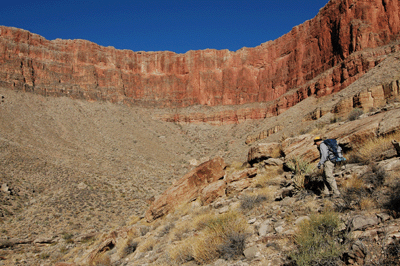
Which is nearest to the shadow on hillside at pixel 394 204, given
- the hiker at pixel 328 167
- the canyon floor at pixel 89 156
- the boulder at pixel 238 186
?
the hiker at pixel 328 167

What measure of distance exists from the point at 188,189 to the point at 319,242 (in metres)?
9.13

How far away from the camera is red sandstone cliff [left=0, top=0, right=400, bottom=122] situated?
135 feet

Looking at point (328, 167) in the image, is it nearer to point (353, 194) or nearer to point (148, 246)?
point (353, 194)

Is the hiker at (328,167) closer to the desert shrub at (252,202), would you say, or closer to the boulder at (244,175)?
the desert shrub at (252,202)

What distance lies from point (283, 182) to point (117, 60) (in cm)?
6691

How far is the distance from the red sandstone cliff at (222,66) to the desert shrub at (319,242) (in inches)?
1460

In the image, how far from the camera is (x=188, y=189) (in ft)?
41.6

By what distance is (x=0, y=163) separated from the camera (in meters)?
28.8

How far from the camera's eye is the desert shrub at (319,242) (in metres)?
3.58

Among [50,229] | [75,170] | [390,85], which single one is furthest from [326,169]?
[75,170]

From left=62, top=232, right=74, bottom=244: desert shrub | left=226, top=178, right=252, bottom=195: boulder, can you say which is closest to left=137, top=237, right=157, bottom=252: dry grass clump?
left=226, top=178, right=252, bottom=195: boulder

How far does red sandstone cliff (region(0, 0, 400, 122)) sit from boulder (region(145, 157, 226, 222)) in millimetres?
31428

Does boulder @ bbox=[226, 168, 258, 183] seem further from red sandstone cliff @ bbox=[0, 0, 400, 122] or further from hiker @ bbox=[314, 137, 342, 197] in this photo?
red sandstone cliff @ bbox=[0, 0, 400, 122]

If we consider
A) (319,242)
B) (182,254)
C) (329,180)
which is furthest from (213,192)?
(319,242)
